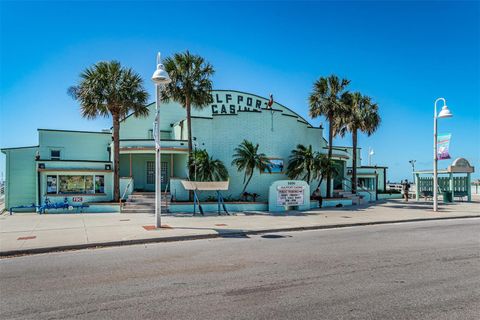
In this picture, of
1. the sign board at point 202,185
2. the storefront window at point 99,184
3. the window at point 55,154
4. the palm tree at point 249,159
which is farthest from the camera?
the window at point 55,154

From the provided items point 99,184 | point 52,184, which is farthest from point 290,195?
point 52,184

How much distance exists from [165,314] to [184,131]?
22174 mm

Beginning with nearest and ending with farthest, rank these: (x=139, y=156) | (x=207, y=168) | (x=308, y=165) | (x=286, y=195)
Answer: (x=286, y=195) < (x=207, y=168) < (x=308, y=165) < (x=139, y=156)

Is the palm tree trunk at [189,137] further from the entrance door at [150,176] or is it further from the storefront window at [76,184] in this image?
the storefront window at [76,184]

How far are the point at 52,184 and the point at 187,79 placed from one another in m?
11.1

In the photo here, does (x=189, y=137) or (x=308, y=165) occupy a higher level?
(x=189, y=137)

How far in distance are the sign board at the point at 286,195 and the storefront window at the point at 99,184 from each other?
11347mm

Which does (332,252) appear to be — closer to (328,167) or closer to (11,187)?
(328,167)

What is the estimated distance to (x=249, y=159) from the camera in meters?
22.6

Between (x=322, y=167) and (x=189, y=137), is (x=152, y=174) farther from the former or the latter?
(x=322, y=167)

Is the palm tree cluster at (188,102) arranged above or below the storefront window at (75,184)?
above

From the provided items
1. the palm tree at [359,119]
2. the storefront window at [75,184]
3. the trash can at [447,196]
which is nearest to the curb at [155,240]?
the storefront window at [75,184]

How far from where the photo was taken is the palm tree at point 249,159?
22.6m

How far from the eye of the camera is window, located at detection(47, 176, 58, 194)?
21.8m
